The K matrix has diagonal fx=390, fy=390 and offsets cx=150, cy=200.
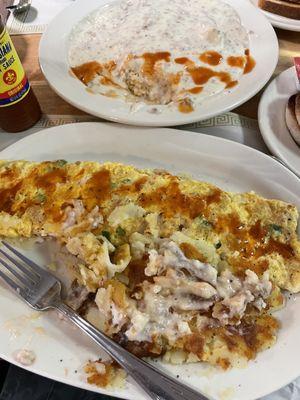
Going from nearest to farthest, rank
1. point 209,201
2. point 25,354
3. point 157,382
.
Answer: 1. point 157,382
2. point 25,354
3. point 209,201

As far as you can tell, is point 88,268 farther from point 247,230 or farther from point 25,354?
point 247,230

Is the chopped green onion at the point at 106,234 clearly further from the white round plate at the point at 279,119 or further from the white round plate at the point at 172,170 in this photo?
the white round plate at the point at 279,119

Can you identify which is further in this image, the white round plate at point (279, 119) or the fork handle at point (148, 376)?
the white round plate at point (279, 119)

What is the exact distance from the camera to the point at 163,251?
1.46 m

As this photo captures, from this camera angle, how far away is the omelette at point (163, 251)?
136 centimetres

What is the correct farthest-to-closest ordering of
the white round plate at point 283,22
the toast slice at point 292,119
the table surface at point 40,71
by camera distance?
the white round plate at point 283,22 → the table surface at point 40,71 → the toast slice at point 292,119

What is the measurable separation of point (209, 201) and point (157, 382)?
2.36 ft

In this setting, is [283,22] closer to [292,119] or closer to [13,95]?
[292,119]

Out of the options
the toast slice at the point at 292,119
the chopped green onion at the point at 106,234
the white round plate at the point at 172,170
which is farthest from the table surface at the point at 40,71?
the chopped green onion at the point at 106,234

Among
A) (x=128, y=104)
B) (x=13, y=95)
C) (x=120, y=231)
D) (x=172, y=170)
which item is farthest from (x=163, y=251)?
(x=13, y=95)

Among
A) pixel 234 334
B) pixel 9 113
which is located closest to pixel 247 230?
pixel 234 334

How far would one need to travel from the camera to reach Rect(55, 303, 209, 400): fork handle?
126cm

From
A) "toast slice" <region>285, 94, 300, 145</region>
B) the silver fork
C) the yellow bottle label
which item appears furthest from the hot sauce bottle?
"toast slice" <region>285, 94, 300, 145</region>

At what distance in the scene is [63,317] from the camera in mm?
1497
